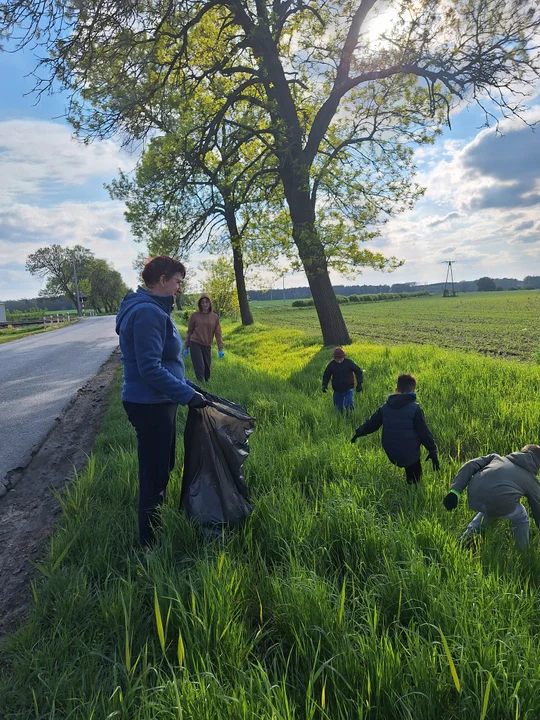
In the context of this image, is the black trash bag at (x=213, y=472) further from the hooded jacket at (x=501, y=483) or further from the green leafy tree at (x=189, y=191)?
the green leafy tree at (x=189, y=191)

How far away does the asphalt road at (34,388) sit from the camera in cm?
596

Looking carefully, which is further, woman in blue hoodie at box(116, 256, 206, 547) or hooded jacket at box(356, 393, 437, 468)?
hooded jacket at box(356, 393, 437, 468)

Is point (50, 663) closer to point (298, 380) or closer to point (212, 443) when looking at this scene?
point (212, 443)

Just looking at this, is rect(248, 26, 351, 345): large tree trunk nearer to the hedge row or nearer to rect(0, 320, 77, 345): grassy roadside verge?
rect(0, 320, 77, 345): grassy roadside verge

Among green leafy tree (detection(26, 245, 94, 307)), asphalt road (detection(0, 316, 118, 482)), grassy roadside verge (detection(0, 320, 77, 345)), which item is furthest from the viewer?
green leafy tree (detection(26, 245, 94, 307))

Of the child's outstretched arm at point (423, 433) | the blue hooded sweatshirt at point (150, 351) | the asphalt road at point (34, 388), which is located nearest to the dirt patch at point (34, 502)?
the asphalt road at point (34, 388)

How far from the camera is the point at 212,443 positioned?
3000 millimetres

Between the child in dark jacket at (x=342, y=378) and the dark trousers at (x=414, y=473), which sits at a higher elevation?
the child in dark jacket at (x=342, y=378)

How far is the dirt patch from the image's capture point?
2.81 metres

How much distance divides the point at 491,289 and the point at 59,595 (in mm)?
150799

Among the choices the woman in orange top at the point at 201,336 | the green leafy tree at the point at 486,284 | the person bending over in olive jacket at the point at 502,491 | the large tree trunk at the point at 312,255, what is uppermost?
the green leafy tree at the point at 486,284

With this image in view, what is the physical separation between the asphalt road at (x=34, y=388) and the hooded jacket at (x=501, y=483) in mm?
4775

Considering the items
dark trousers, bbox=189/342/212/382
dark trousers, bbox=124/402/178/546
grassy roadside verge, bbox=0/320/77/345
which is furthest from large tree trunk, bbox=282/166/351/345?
grassy roadside verge, bbox=0/320/77/345

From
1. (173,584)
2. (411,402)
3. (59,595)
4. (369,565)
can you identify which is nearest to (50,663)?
(59,595)
